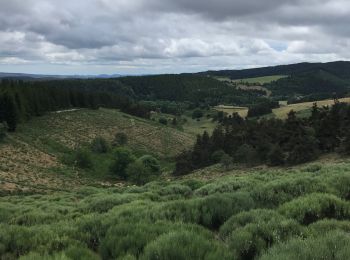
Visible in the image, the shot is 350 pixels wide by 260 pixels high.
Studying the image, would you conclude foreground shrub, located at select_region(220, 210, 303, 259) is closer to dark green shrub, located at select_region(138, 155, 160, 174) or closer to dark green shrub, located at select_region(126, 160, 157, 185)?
dark green shrub, located at select_region(126, 160, 157, 185)

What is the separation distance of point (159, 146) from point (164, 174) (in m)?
31.0

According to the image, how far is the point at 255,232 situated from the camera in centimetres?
A: 650

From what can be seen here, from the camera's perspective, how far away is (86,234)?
24.3 ft

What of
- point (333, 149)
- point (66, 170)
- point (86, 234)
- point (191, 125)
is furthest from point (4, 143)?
point (191, 125)

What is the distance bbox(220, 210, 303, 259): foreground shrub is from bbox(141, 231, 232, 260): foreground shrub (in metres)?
0.37

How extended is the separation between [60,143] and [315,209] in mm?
80056

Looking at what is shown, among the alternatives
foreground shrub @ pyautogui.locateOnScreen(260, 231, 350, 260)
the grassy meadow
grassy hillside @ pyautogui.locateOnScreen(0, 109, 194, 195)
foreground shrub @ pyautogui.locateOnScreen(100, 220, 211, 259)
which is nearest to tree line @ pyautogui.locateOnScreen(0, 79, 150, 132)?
grassy hillside @ pyautogui.locateOnScreen(0, 109, 194, 195)

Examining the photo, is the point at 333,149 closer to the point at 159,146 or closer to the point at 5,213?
the point at 5,213

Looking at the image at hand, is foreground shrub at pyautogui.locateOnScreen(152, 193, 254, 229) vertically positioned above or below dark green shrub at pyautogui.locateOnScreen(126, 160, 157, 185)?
above

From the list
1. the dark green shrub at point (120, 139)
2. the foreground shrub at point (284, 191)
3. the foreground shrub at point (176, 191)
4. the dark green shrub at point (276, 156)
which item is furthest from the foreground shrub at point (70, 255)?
the dark green shrub at point (120, 139)

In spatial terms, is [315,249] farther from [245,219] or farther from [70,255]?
[70,255]

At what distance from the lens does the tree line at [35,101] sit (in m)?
78.6

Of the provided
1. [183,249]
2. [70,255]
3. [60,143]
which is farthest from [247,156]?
[70,255]

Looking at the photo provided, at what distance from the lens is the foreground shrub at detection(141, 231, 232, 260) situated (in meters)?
5.55
